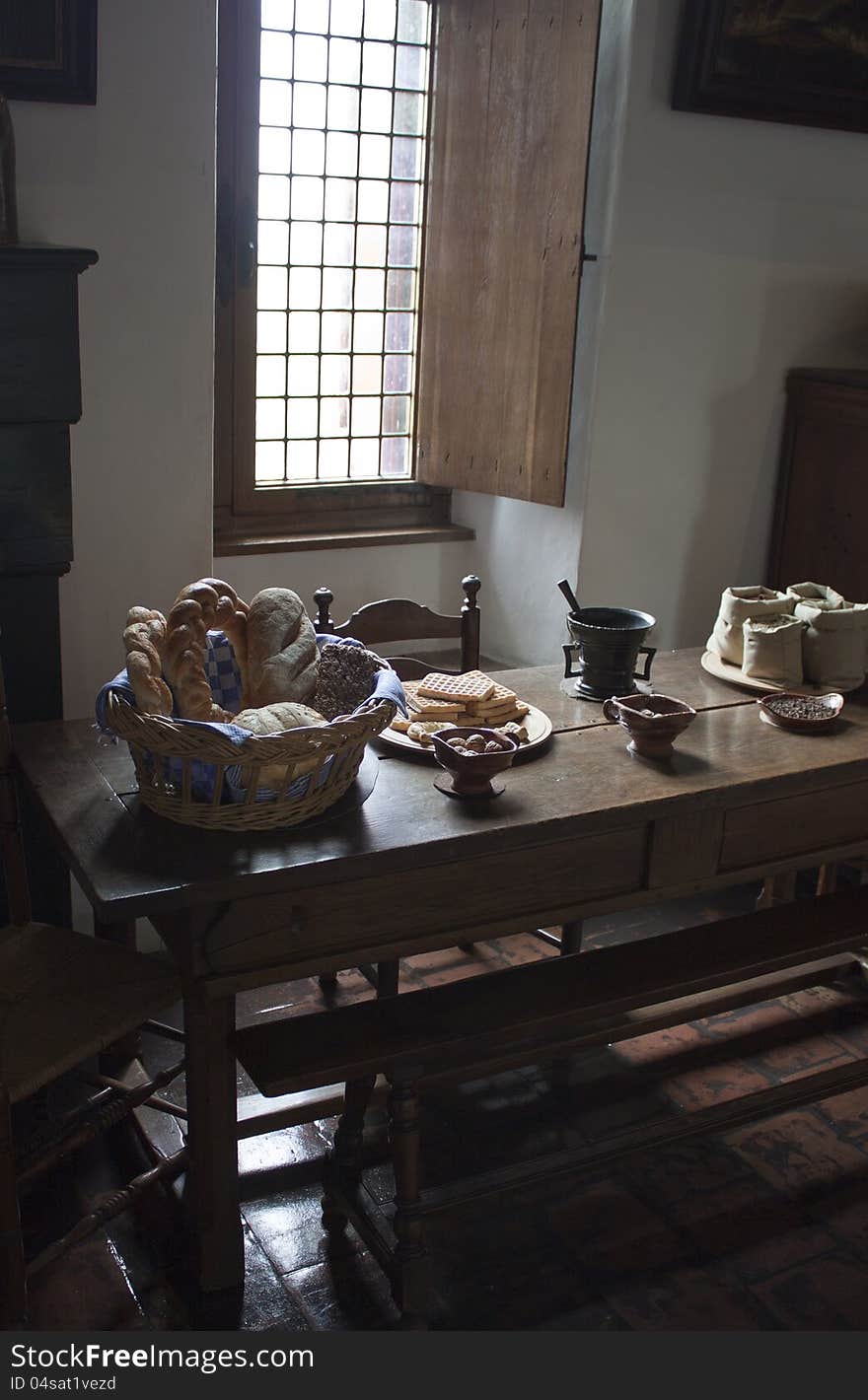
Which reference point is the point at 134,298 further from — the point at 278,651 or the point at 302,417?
the point at 302,417

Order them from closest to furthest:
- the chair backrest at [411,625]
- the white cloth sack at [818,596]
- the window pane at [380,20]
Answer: the white cloth sack at [818,596]
the chair backrest at [411,625]
the window pane at [380,20]

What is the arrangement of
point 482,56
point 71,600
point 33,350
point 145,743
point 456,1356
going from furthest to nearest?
point 482,56 → point 71,600 → point 33,350 → point 456,1356 → point 145,743

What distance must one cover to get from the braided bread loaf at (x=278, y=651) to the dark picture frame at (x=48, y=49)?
1252 millimetres

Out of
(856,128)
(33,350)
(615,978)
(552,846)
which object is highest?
(856,128)

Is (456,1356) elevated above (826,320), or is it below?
below

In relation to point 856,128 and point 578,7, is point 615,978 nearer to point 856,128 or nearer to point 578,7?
point 578,7

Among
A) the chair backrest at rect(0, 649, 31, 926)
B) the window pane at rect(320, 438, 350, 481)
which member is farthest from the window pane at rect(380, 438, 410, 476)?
the chair backrest at rect(0, 649, 31, 926)

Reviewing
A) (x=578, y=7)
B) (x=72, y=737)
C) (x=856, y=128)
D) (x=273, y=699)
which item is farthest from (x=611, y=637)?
(x=856, y=128)

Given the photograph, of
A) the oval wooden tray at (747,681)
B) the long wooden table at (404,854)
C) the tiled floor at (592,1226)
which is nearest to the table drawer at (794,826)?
the long wooden table at (404,854)

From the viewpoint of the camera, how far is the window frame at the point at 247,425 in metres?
3.93

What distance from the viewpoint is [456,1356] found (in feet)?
7.15

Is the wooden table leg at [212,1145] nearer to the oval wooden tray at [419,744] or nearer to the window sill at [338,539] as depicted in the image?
the oval wooden tray at [419,744]

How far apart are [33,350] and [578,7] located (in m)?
1.98

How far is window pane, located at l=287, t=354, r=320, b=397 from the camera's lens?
14.3 ft
